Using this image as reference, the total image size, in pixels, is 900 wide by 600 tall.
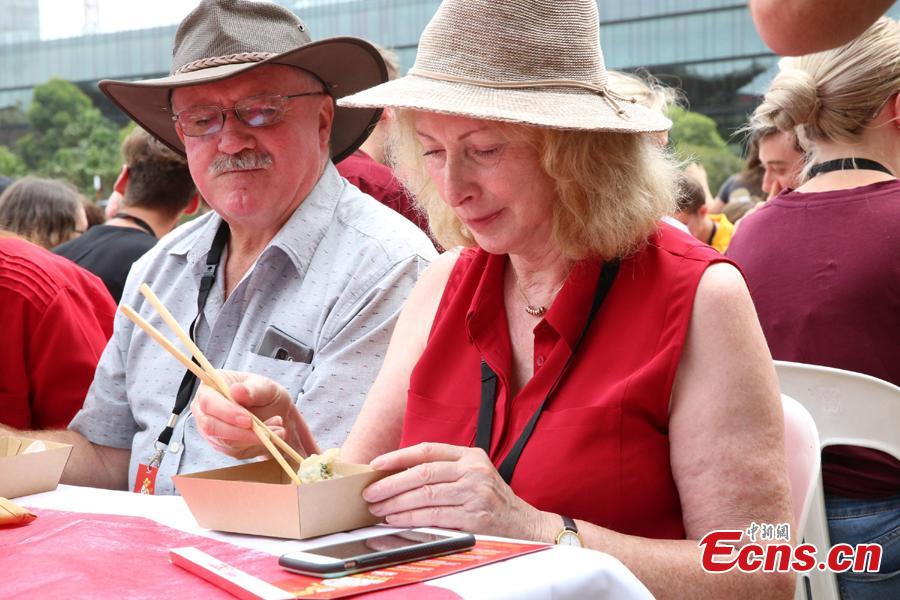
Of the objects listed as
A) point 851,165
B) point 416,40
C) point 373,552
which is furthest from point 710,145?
point 373,552

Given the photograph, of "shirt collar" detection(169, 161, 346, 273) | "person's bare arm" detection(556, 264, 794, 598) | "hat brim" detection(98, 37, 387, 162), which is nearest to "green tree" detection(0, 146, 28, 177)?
"hat brim" detection(98, 37, 387, 162)

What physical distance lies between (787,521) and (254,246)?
5.58 ft

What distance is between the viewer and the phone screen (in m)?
1.37

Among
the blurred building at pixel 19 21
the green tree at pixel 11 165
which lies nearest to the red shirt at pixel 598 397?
the green tree at pixel 11 165

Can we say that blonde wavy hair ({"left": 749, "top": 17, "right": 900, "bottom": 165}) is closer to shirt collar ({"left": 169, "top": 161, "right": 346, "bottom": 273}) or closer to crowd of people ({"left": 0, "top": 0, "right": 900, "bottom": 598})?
crowd of people ({"left": 0, "top": 0, "right": 900, "bottom": 598})

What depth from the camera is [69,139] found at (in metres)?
58.9

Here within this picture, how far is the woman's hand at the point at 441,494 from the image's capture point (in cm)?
155

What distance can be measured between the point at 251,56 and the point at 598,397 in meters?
1.54

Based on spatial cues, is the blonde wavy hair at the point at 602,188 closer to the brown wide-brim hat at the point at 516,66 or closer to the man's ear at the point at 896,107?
the brown wide-brim hat at the point at 516,66

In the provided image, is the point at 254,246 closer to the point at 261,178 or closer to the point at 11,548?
the point at 261,178

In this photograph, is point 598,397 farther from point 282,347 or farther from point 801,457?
point 282,347

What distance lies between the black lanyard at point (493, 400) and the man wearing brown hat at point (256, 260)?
629 mm

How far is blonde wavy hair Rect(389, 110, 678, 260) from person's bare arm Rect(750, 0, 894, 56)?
57 centimetres

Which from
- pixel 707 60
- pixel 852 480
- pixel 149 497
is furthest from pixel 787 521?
pixel 707 60
